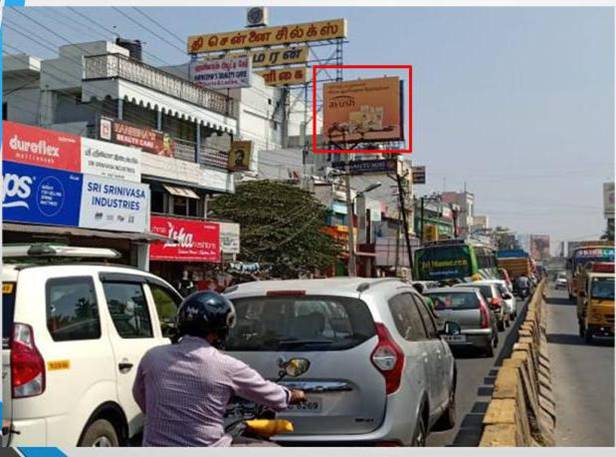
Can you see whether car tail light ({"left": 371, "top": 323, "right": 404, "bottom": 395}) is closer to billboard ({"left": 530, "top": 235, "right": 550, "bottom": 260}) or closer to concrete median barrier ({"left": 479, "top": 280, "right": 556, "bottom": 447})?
concrete median barrier ({"left": 479, "top": 280, "right": 556, "bottom": 447})

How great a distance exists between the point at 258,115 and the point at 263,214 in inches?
711

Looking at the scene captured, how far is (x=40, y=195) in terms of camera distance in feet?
57.9

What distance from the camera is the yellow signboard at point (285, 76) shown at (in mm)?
60938

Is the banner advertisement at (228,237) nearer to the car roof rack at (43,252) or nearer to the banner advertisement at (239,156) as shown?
the banner advertisement at (239,156)

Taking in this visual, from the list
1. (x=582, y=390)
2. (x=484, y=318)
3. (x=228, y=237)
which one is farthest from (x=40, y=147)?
(x=582, y=390)

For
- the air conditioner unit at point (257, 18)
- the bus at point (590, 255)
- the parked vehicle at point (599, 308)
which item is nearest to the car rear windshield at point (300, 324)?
the parked vehicle at point (599, 308)

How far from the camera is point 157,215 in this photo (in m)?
26.2

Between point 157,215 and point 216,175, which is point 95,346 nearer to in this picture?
point 157,215

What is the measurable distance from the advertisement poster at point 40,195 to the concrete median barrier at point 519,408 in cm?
1063

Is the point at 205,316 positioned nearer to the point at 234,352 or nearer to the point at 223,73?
the point at 234,352

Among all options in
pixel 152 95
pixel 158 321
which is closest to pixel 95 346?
pixel 158 321

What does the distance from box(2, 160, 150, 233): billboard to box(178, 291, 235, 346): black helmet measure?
13.6 meters

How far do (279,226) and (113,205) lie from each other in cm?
1764

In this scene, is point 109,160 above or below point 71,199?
above
